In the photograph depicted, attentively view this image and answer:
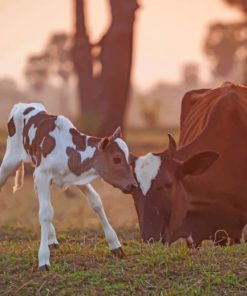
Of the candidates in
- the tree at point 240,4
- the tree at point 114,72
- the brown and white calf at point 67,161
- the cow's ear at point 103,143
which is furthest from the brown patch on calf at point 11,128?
the tree at point 240,4

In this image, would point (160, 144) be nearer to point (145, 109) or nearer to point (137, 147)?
point (137, 147)

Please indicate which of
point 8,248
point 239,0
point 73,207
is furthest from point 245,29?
point 8,248

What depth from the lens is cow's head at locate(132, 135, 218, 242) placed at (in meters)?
9.16

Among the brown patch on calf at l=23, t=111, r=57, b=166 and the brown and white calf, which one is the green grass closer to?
the brown and white calf

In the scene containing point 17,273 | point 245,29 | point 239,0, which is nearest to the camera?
point 17,273

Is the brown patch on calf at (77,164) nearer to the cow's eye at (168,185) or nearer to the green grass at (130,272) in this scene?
the green grass at (130,272)

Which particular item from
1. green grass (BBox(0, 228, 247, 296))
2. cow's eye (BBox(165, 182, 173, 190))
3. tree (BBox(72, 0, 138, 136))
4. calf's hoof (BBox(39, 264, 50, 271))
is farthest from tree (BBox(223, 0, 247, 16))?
calf's hoof (BBox(39, 264, 50, 271))

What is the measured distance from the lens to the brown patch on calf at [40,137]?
8031 millimetres

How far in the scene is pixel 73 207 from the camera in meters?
16.2

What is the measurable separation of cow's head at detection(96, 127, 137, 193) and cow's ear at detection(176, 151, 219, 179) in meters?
1.59

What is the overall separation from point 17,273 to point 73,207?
8.43 m

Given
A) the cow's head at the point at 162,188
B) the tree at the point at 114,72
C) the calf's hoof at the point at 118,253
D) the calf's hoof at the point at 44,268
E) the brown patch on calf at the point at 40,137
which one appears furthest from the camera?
the tree at the point at 114,72

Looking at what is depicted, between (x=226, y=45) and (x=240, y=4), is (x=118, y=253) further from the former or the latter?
(x=226, y=45)

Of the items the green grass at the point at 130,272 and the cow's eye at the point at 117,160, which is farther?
the cow's eye at the point at 117,160
